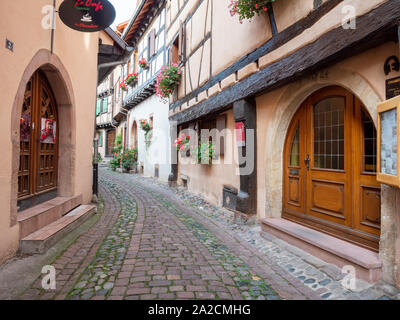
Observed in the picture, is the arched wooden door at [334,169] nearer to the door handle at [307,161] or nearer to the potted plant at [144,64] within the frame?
the door handle at [307,161]

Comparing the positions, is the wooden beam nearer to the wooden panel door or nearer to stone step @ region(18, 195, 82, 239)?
the wooden panel door

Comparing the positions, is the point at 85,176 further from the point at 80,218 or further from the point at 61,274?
the point at 61,274

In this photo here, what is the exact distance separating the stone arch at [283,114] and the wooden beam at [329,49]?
13cm

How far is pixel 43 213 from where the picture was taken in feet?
12.1

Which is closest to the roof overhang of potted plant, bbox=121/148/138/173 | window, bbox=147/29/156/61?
window, bbox=147/29/156/61

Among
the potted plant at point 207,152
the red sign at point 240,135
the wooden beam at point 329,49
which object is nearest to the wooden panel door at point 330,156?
the wooden beam at point 329,49

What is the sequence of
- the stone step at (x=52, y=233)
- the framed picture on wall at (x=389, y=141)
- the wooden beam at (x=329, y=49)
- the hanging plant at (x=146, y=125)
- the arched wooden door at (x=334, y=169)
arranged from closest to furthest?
1. the framed picture on wall at (x=389, y=141)
2. the wooden beam at (x=329, y=49)
3. the arched wooden door at (x=334, y=169)
4. the stone step at (x=52, y=233)
5. the hanging plant at (x=146, y=125)

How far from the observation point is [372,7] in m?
2.33

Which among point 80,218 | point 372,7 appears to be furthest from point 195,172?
point 372,7

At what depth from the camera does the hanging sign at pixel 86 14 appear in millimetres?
3643

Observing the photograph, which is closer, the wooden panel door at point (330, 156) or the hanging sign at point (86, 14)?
the wooden panel door at point (330, 156)

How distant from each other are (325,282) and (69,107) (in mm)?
4670

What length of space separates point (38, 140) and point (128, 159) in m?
10.6

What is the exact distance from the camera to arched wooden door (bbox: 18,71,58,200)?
3.68 metres
